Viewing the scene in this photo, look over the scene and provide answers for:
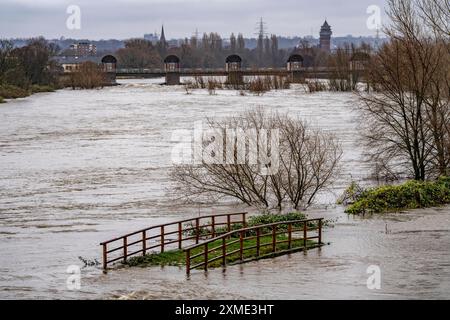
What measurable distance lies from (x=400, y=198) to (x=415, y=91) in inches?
337

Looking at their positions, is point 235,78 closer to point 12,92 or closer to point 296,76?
point 296,76

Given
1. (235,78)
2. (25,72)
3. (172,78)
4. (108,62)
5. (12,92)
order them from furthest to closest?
(108,62), (172,78), (235,78), (25,72), (12,92)

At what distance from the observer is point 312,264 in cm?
2369

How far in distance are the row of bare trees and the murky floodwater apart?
374cm

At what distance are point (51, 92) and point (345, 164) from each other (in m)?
97.3

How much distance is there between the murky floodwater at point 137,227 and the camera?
21094mm

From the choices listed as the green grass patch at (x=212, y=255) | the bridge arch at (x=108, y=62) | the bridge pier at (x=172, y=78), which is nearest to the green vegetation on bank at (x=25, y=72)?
the bridge arch at (x=108, y=62)

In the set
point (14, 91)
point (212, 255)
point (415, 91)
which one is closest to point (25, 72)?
point (14, 91)

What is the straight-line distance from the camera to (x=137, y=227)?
33.6 m

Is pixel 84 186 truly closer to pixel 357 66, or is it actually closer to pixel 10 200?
pixel 10 200

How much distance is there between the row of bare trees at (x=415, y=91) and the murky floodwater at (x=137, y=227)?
3.74 metres

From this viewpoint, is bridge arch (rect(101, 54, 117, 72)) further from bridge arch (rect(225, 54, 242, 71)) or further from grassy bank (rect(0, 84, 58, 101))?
grassy bank (rect(0, 84, 58, 101))

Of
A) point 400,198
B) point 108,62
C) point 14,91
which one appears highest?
point 108,62
